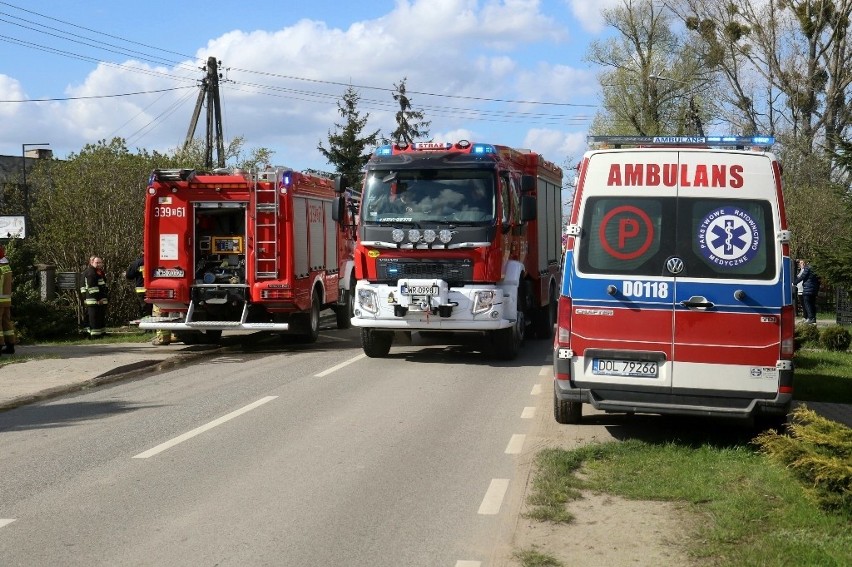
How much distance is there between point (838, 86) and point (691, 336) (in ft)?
114

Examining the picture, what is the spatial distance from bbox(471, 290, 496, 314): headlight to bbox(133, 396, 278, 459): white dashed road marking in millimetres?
3775

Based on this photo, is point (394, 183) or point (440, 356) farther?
point (440, 356)

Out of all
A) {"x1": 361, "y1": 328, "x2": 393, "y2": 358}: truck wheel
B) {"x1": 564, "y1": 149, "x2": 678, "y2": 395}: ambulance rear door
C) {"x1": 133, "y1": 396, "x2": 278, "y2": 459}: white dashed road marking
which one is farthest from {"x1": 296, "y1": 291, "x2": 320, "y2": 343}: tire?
{"x1": 564, "y1": 149, "x2": 678, "y2": 395}: ambulance rear door

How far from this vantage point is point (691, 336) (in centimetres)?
895

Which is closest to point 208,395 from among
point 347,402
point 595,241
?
point 347,402

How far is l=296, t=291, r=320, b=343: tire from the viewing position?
18.9 metres

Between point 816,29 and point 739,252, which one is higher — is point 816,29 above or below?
above

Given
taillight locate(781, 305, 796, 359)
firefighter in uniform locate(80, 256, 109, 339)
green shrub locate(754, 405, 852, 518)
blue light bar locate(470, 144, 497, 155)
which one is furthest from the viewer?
firefighter in uniform locate(80, 256, 109, 339)

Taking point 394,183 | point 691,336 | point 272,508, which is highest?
point 394,183

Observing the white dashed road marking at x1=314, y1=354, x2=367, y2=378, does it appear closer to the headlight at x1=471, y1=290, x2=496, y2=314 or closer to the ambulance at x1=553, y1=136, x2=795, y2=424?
the headlight at x1=471, y1=290, x2=496, y2=314

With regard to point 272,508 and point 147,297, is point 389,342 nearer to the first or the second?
point 147,297

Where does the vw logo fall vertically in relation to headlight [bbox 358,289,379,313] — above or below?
above

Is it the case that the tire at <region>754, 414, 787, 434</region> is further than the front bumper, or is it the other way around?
the front bumper

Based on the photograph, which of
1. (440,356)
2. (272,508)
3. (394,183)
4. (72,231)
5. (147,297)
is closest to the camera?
(272,508)
